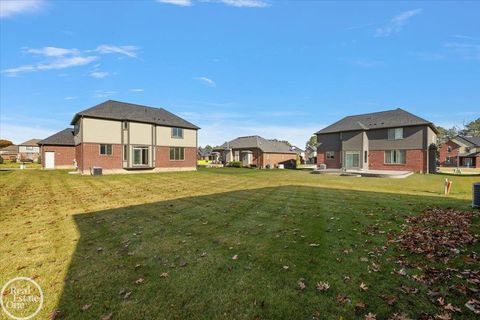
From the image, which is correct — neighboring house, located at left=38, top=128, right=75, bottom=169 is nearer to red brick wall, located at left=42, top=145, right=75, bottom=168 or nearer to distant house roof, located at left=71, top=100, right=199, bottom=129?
red brick wall, located at left=42, top=145, right=75, bottom=168

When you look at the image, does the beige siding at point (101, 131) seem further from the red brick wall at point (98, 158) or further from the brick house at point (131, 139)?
the red brick wall at point (98, 158)

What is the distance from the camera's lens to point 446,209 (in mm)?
9219

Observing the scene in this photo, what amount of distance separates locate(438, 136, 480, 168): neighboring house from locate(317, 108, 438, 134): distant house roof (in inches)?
1518

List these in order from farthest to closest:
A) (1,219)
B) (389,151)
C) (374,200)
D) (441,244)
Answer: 1. (389,151)
2. (374,200)
3. (1,219)
4. (441,244)

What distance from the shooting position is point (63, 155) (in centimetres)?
3725

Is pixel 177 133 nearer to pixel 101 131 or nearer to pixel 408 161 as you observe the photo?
pixel 101 131

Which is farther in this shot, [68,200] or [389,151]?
[389,151]

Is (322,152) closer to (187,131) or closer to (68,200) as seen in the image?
(187,131)

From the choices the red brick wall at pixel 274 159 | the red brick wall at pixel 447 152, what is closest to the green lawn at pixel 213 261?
the red brick wall at pixel 274 159

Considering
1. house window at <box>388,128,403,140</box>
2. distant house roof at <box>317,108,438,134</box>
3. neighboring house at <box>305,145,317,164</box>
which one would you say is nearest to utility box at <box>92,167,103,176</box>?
distant house roof at <box>317,108,438,134</box>

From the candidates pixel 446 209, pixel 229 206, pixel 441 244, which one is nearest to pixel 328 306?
pixel 441 244

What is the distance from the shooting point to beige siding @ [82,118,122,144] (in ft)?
89.5

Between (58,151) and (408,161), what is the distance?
166 feet

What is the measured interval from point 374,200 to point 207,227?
27.3ft
